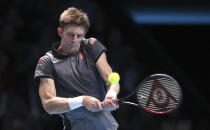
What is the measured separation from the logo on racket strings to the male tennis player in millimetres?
368

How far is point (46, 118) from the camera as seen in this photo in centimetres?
702

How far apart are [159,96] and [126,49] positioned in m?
3.96

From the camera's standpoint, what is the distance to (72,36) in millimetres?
3906

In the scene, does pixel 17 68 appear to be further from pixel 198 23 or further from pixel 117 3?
pixel 198 23

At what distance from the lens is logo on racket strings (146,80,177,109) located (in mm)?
4117

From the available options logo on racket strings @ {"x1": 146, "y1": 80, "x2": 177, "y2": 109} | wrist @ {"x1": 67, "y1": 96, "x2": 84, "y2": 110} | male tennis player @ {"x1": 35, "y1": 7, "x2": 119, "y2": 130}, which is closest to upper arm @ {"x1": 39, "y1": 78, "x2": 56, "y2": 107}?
male tennis player @ {"x1": 35, "y1": 7, "x2": 119, "y2": 130}


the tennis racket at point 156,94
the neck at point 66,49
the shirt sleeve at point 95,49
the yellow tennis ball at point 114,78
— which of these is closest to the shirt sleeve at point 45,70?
the neck at point 66,49

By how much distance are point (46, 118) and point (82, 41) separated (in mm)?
3193

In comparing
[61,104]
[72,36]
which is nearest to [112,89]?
[61,104]

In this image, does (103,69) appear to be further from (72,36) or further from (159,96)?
(159,96)

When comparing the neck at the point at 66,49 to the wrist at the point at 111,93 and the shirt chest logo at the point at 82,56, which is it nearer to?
the shirt chest logo at the point at 82,56

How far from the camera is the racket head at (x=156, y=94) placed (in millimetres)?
4105

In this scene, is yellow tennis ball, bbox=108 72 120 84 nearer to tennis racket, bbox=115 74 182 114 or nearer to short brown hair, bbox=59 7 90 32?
tennis racket, bbox=115 74 182 114

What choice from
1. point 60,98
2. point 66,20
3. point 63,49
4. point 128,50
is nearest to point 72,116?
point 60,98
